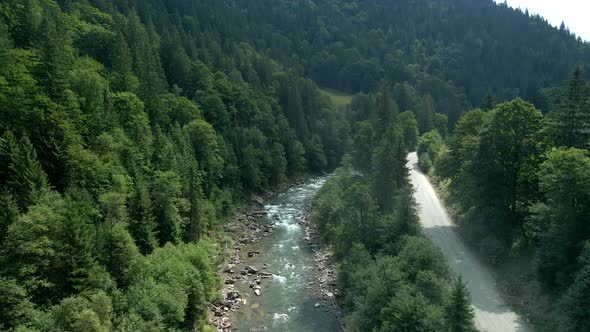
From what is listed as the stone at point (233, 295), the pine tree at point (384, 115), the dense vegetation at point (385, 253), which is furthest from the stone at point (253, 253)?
the pine tree at point (384, 115)

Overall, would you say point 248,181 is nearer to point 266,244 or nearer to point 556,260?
point 266,244

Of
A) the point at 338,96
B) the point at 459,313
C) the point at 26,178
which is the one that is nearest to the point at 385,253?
the point at 459,313

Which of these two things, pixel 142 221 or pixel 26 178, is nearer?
pixel 26 178

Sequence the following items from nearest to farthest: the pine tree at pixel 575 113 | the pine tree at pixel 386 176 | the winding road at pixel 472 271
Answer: the winding road at pixel 472 271 → the pine tree at pixel 575 113 → the pine tree at pixel 386 176

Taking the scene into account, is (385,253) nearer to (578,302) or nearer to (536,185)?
(578,302)

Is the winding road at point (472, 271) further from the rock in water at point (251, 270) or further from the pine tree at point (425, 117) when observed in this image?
the pine tree at point (425, 117)

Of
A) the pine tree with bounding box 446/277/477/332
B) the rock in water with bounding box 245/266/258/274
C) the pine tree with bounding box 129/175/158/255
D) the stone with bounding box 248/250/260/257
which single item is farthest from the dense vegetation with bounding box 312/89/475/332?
the pine tree with bounding box 129/175/158/255

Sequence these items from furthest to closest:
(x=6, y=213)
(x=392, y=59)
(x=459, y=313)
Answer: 1. (x=392, y=59)
2. (x=6, y=213)
3. (x=459, y=313)

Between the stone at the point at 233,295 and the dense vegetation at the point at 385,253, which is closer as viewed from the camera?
the dense vegetation at the point at 385,253

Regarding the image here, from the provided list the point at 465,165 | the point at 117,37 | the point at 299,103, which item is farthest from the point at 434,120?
the point at 117,37
